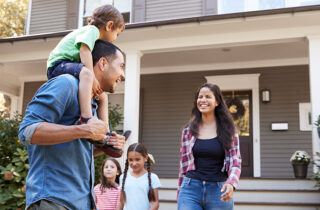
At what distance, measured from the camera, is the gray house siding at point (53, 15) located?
1016 centimetres

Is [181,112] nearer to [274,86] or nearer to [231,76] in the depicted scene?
[231,76]

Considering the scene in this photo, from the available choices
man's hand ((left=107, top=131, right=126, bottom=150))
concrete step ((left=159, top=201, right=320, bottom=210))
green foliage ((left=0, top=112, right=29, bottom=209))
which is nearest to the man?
man's hand ((left=107, top=131, right=126, bottom=150))

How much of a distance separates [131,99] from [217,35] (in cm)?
203

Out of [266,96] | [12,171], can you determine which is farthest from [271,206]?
[12,171]

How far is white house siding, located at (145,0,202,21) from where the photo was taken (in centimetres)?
901

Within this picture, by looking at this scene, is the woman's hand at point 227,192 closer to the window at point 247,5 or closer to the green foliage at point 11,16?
the window at point 247,5

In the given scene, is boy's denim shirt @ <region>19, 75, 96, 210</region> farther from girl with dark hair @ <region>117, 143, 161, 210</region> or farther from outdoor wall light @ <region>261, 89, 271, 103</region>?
outdoor wall light @ <region>261, 89, 271, 103</region>

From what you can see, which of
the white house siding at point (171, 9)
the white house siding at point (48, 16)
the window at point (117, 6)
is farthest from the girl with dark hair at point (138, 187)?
the white house siding at point (48, 16)

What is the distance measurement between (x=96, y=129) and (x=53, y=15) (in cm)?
980

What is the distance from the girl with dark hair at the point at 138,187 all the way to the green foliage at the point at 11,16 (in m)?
18.2

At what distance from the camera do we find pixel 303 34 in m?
6.61

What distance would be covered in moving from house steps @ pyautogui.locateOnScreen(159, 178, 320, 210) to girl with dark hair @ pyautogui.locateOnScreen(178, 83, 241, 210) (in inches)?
123

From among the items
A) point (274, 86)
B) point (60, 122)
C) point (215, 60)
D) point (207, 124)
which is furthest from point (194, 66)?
point (60, 122)

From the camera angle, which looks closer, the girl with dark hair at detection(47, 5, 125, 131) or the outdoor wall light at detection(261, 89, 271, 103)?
the girl with dark hair at detection(47, 5, 125, 131)
